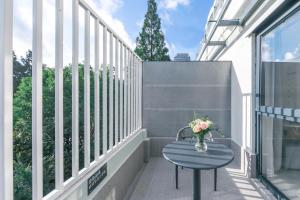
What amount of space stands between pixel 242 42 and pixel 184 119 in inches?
81.5

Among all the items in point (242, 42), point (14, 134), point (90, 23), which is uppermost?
point (242, 42)

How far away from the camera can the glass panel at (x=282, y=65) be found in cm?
285

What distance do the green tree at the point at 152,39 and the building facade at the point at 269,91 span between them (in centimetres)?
986

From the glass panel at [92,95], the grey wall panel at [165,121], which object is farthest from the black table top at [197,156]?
the grey wall panel at [165,121]

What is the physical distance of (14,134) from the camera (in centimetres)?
137

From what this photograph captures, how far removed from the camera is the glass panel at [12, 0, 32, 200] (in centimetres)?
136

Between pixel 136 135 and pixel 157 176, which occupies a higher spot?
pixel 136 135

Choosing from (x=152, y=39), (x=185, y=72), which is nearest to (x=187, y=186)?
(x=185, y=72)

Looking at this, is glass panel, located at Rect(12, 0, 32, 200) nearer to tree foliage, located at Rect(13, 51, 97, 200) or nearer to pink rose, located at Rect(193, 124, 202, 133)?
tree foliage, located at Rect(13, 51, 97, 200)

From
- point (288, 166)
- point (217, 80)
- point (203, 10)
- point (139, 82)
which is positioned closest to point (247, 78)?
point (217, 80)

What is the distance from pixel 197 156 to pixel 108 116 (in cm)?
115

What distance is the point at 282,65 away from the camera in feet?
10.6

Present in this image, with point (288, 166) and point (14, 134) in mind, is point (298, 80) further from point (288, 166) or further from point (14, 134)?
point (14, 134)

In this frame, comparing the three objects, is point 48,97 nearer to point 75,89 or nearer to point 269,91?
point 75,89
